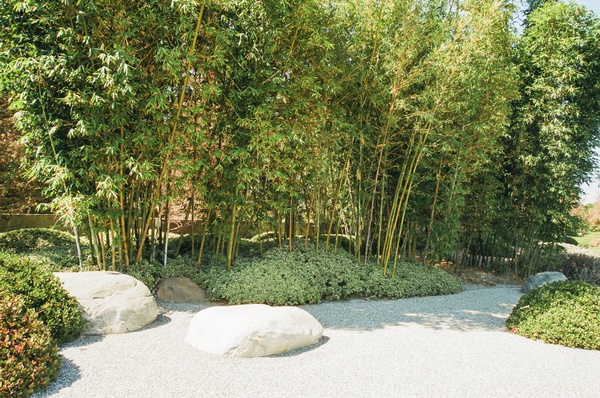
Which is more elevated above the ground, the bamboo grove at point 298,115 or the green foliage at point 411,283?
the bamboo grove at point 298,115

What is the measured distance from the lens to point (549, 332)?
10.7ft

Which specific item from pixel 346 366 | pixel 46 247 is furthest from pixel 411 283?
pixel 46 247

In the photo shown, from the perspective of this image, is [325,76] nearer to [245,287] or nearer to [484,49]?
[484,49]

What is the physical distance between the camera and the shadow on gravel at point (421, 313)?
3668 mm

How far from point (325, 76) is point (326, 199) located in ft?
5.00

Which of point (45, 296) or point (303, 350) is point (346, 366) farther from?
point (45, 296)

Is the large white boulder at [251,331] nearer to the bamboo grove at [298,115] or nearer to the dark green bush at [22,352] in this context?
the dark green bush at [22,352]

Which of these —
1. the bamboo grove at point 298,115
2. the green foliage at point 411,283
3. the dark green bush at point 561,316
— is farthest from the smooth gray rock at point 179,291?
the dark green bush at point 561,316

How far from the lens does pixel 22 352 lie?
2.05 metres

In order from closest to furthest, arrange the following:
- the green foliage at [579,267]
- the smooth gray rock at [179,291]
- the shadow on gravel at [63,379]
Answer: the shadow on gravel at [63,379]
the smooth gray rock at [179,291]
the green foliage at [579,267]

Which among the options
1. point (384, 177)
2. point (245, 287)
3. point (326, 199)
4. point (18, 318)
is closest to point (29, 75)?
point (18, 318)

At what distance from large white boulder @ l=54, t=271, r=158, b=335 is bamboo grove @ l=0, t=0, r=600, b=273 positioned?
2.05 ft

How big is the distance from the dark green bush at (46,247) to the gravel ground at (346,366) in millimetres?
1430

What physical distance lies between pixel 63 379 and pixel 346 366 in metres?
1.52
